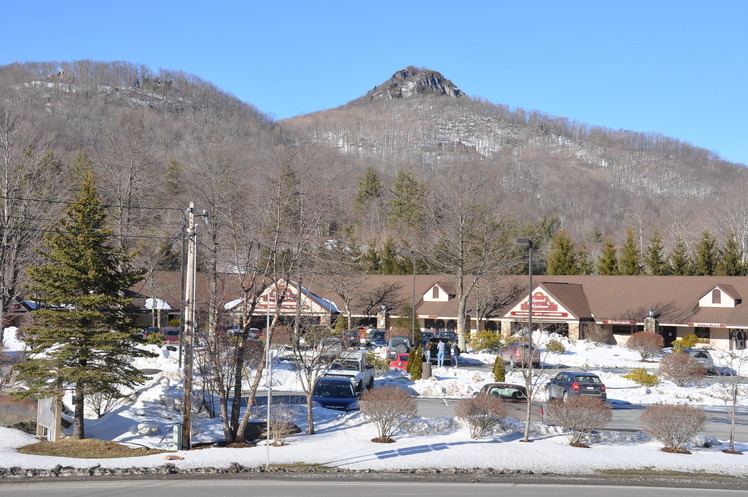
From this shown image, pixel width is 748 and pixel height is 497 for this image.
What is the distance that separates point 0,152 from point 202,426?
26.6 meters

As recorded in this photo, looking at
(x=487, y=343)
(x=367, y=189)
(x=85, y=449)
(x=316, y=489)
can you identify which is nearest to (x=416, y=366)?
(x=487, y=343)

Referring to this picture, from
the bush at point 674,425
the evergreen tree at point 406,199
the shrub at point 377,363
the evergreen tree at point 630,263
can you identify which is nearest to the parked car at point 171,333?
the shrub at point 377,363

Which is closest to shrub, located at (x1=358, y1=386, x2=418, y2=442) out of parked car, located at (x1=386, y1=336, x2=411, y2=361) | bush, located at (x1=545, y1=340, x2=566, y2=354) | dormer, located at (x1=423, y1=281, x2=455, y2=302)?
parked car, located at (x1=386, y1=336, x2=411, y2=361)

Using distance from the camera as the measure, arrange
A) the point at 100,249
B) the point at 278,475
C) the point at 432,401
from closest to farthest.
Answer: the point at 278,475, the point at 100,249, the point at 432,401

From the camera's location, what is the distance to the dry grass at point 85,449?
17812mm

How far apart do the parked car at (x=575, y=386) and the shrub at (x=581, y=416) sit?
7658 millimetres

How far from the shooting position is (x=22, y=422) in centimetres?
2150

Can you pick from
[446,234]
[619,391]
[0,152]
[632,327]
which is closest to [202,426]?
[619,391]

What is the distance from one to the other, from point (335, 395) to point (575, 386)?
9.27m

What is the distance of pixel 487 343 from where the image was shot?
150 ft

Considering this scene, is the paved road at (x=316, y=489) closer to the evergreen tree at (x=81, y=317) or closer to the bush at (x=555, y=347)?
the evergreen tree at (x=81, y=317)

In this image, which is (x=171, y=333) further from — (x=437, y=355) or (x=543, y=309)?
(x=543, y=309)

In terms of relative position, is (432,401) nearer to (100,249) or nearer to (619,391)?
(619,391)

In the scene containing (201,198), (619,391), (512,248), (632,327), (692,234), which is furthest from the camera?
(692,234)
